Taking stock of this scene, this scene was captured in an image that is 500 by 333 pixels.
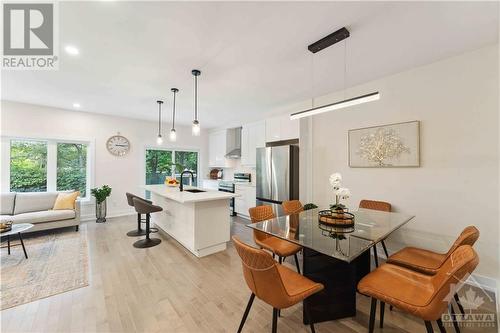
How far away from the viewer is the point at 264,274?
1.34m

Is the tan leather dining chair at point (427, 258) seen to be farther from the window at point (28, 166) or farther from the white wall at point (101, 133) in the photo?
the window at point (28, 166)

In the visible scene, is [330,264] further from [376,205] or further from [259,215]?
[376,205]

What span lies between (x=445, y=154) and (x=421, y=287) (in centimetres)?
188

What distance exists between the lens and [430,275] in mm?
1773

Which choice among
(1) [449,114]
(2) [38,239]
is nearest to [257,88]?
(1) [449,114]

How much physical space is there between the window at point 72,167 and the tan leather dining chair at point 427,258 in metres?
6.36

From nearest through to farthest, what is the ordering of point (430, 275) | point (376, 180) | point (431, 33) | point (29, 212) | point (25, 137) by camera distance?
1. point (430, 275)
2. point (431, 33)
3. point (376, 180)
4. point (29, 212)
5. point (25, 137)

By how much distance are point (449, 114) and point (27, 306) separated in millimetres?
5013

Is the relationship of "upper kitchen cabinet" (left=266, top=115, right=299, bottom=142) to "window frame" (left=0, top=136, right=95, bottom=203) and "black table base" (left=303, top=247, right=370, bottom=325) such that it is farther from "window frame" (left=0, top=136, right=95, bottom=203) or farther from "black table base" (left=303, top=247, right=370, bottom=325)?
"window frame" (left=0, top=136, right=95, bottom=203)

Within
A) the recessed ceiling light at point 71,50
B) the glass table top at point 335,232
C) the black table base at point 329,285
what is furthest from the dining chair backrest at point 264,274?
the recessed ceiling light at point 71,50

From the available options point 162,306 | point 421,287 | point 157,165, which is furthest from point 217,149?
point 421,287

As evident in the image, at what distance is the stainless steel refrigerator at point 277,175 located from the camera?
4094 millimetres

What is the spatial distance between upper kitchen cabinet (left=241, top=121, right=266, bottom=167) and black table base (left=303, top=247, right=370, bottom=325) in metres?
3.43

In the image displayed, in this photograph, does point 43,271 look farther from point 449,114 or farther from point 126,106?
point 449,114
